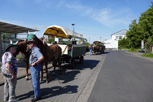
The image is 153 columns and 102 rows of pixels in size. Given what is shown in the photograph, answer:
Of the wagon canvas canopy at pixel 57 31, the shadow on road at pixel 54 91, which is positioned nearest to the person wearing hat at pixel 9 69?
the shadow on road at pixel 54 91

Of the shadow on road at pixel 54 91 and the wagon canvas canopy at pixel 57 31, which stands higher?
the wagon canvas canopy at pixel 57 31

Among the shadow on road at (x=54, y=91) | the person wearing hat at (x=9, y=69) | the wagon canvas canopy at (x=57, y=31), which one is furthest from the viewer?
the wagon canvas canopy at (x=57, y=31)

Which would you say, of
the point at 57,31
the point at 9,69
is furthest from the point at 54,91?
the point at 57,31

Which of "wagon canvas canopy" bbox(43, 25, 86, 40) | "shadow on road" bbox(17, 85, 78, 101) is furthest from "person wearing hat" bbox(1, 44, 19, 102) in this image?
"wagon canvas canopy" bbox(43, 25, 86, 40)

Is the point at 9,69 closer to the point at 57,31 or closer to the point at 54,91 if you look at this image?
the point at 54,91

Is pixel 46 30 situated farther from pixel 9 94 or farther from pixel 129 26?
pixel 129 26

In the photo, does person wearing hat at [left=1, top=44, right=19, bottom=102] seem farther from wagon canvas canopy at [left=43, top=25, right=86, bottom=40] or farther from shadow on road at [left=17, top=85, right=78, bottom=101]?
wagon canvas canopy at [left=43, top=25, right=86, bottom=40]

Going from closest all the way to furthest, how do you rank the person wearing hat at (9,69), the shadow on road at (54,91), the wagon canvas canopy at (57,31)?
1. the person wearing hat at (9,69)
2. the shadow on road at (54,91)
3. the wagon canvas canopy at (57,31)

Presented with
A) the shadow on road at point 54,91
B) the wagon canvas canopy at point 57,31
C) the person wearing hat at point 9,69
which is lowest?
the shadow on road at point 54,91

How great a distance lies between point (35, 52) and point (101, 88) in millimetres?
3033

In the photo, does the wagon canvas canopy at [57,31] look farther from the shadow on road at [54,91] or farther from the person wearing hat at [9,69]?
the person wearing hat at [9,69]

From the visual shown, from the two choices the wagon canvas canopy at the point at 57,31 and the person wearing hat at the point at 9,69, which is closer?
the person wearing hat at the point at 9,69

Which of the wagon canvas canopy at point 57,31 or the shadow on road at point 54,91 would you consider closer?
the shadow on road at point 54,91

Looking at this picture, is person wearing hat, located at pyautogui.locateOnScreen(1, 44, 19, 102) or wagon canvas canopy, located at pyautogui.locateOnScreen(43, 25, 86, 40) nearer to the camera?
person wearing hat, located at pyautogui.locateOnScreen(1, 44, 19, 102)
